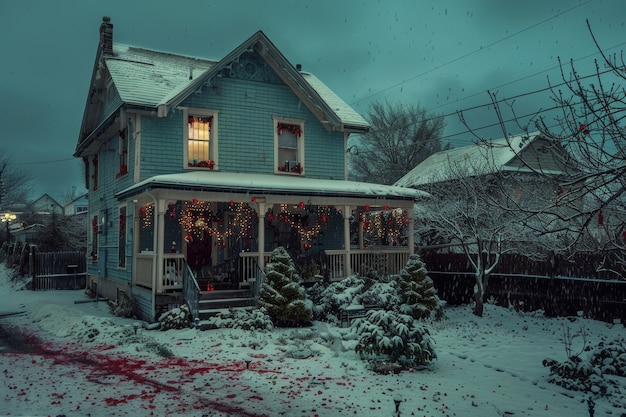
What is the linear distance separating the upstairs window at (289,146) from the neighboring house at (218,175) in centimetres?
4

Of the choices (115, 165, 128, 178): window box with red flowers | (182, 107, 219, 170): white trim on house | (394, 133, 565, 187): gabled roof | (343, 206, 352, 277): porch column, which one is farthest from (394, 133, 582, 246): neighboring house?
(115, 165, 128, 178): window box with red flowers

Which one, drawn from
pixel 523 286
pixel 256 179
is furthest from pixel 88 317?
pixel 523 286

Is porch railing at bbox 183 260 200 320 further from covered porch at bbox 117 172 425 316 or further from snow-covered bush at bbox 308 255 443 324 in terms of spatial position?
snow-covered bush at bbox 308 255 443 324

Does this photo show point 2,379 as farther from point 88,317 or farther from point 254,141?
point 254,141

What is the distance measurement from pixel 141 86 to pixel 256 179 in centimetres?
495

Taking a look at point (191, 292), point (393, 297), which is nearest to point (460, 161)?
point (393, 297)

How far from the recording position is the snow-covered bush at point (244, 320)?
39.7 ft

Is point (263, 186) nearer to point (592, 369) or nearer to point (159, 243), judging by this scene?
point (159, 243)

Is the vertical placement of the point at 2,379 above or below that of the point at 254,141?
below

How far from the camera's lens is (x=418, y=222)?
70.2 feet

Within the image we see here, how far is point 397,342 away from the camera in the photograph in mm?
8875

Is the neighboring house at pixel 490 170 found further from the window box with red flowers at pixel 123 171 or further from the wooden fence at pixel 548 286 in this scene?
the window box with red flowers at pixel 123 171

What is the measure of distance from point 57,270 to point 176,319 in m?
14.5

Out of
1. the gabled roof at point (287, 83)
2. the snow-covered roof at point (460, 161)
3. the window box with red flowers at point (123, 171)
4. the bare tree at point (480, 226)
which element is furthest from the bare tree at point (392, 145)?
the window box with red flowers at point (123, 171)
